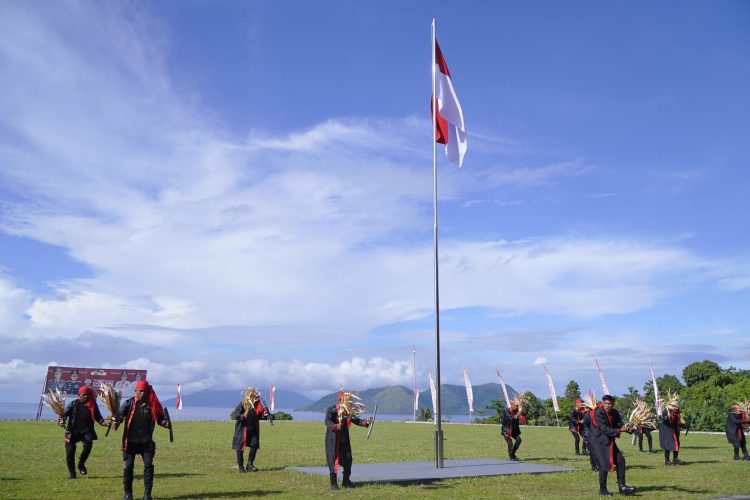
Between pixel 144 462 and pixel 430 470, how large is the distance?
839cm

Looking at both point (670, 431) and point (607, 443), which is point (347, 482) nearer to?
point (607, 443)

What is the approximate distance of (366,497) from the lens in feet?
44.5

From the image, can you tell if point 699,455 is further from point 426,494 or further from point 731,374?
point 731,374

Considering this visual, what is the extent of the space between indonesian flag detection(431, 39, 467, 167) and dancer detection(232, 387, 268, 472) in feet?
33.5

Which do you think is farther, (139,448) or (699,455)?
(699,455)

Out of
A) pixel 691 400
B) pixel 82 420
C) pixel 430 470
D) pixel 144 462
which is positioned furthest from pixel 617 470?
pixel 691 400

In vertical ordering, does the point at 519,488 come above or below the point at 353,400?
below

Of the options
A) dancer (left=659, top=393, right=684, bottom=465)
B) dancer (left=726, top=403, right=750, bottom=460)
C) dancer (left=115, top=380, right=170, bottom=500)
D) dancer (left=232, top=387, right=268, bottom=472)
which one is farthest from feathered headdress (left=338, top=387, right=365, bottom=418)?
dancer (left=726, top=403, right=750, bottom=460)

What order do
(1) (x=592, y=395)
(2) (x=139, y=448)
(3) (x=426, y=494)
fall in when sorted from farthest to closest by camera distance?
(1) (x=592, y=395) → (3) (x=426, y=494) → (2) (x=139, y=448)

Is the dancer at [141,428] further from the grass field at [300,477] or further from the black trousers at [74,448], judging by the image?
the black trousers at [74,448]

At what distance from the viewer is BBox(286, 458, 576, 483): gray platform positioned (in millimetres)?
16438

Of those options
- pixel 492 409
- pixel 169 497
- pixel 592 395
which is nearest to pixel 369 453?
pixel 592 395

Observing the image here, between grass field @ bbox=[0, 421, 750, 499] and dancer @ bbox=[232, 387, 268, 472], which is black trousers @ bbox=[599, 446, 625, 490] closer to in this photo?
grass field @ bbox=[0, 421, 750, 499]

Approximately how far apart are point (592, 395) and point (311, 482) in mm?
7453
